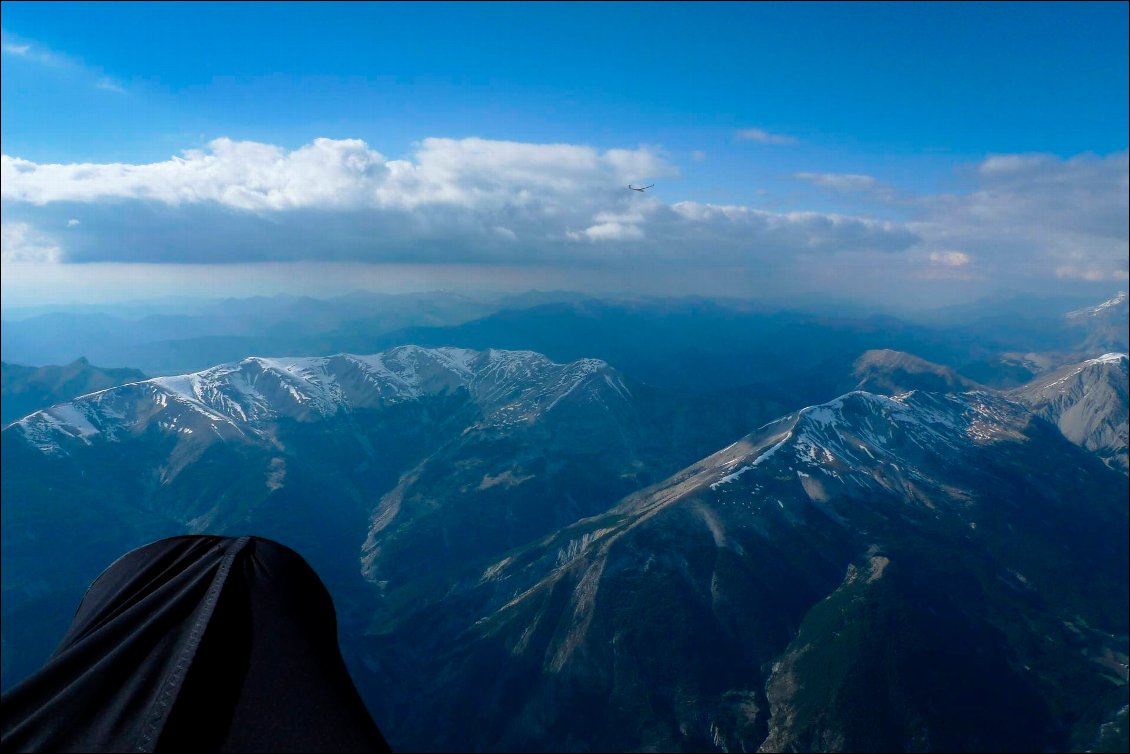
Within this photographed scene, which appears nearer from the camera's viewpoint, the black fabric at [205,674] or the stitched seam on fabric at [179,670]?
the stitched seam on fabric at [179,670]

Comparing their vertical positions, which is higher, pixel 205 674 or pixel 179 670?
pixel 179 670

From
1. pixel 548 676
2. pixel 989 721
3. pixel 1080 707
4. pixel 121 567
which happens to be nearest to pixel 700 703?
pixel 548 676

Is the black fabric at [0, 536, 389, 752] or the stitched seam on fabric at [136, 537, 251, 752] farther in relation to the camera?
the black fabric at [0, 536, 389, 752]

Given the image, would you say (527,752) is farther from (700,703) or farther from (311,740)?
(311,740)
